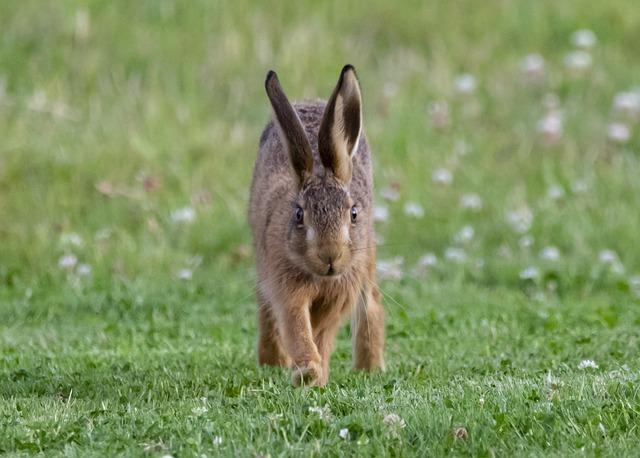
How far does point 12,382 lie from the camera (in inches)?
287

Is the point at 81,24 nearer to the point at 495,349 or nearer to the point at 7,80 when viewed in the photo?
the point at 7,80

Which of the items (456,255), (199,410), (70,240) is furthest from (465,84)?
(199,410)

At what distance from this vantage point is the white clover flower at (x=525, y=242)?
12271mm

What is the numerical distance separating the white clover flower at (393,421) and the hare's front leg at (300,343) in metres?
1.13

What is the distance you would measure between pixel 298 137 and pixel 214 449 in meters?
2.22

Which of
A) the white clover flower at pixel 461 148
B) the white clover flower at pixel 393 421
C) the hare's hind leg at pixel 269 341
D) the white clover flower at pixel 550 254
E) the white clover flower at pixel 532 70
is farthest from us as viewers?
the white clover flower at pixel 532 70

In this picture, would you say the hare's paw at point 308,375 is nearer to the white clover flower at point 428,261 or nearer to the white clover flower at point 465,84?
the white clover flower at point 428,261

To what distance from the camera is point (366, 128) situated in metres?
14.3

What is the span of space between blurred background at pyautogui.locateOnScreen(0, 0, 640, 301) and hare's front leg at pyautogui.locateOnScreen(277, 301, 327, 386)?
13.3ft

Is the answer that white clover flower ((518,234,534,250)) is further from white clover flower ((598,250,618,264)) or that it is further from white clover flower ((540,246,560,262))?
white clover flower ((598,250,618,264))

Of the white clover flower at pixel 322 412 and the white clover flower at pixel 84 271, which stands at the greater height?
the white clover flower at pixel 84 271

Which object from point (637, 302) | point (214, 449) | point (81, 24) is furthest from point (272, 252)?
point (81, 24)

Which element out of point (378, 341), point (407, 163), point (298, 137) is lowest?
point (378, 341)

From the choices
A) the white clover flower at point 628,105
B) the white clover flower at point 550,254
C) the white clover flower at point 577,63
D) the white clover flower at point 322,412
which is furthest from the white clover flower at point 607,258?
the white clover flower at point 322,412
